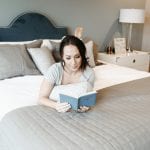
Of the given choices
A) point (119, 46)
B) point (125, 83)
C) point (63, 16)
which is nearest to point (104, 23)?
point (119, 46)

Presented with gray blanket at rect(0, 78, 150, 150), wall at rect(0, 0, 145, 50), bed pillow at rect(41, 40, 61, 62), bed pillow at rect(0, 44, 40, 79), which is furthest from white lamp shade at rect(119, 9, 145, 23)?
gray blanket at rect(0, 78, 150, 150)

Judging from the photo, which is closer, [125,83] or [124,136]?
[124,136]

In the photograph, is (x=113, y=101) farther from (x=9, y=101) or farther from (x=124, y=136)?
(x=9, y=101)

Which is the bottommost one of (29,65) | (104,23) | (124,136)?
(124,136)

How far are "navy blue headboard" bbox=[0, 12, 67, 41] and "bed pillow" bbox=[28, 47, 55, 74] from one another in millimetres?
482

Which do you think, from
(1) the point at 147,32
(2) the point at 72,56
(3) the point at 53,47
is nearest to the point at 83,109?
(2) the point at 72,56

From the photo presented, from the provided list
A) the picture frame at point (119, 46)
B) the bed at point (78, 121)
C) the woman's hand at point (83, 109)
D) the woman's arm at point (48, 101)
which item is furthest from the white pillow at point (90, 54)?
the woman's hand at point (83, 109)

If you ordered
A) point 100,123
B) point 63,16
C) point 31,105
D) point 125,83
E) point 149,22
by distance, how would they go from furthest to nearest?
point 149,22 → point 63,16 → point 125,83 → point 31,105 → point 100,123

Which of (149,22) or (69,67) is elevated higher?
(149,22)

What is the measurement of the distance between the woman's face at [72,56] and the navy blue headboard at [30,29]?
54.4 inches

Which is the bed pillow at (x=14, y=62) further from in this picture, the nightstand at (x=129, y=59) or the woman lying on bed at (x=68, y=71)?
the nightstand at (x=129, y=59)

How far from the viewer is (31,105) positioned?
5.92ft

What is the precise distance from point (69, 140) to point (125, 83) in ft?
4.16

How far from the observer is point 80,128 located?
1.41m
